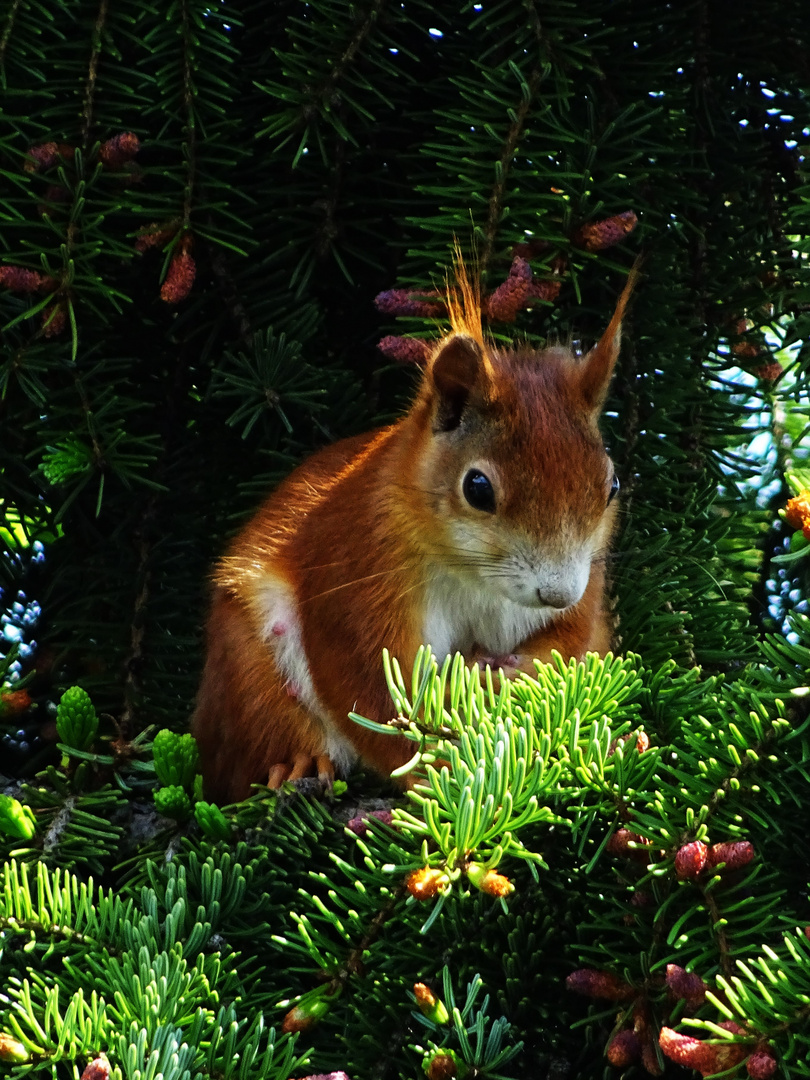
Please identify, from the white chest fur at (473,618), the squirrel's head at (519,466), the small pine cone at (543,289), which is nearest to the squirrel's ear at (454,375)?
the squirrel's head at (519,466)

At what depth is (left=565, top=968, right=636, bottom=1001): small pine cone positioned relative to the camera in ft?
3.13

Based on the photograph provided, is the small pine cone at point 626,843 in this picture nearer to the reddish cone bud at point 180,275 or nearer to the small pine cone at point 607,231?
the small pine cone at point 607,231

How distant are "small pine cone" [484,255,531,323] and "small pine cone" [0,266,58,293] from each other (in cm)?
54

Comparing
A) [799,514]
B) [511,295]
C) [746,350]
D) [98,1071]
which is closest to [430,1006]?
[98,1071]

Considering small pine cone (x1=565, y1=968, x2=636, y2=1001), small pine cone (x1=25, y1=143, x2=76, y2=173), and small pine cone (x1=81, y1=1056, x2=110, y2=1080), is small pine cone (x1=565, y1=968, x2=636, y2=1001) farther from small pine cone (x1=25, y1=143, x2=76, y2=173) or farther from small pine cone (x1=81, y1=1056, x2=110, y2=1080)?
small pine cone (x1=25, y1=143, x2=76, y2=173)

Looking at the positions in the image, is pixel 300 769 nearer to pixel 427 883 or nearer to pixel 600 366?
pixel 600 366

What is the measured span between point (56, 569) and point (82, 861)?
0.57 metres

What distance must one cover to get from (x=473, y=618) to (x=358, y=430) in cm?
38

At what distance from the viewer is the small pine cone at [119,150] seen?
4.98 ft

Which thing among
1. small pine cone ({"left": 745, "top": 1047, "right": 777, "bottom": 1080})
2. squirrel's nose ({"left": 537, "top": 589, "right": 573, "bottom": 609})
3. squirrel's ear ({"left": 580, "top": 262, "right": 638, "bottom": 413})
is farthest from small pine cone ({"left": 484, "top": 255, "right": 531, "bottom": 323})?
small pine cone ({"left": 745, "top": 1047, "right": 777, "bottom": 1080})

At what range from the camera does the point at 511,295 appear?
154 cm

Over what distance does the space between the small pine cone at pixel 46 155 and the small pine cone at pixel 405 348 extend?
46cm

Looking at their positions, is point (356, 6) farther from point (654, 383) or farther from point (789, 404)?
point (789, 404)

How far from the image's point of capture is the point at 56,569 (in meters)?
1.85
